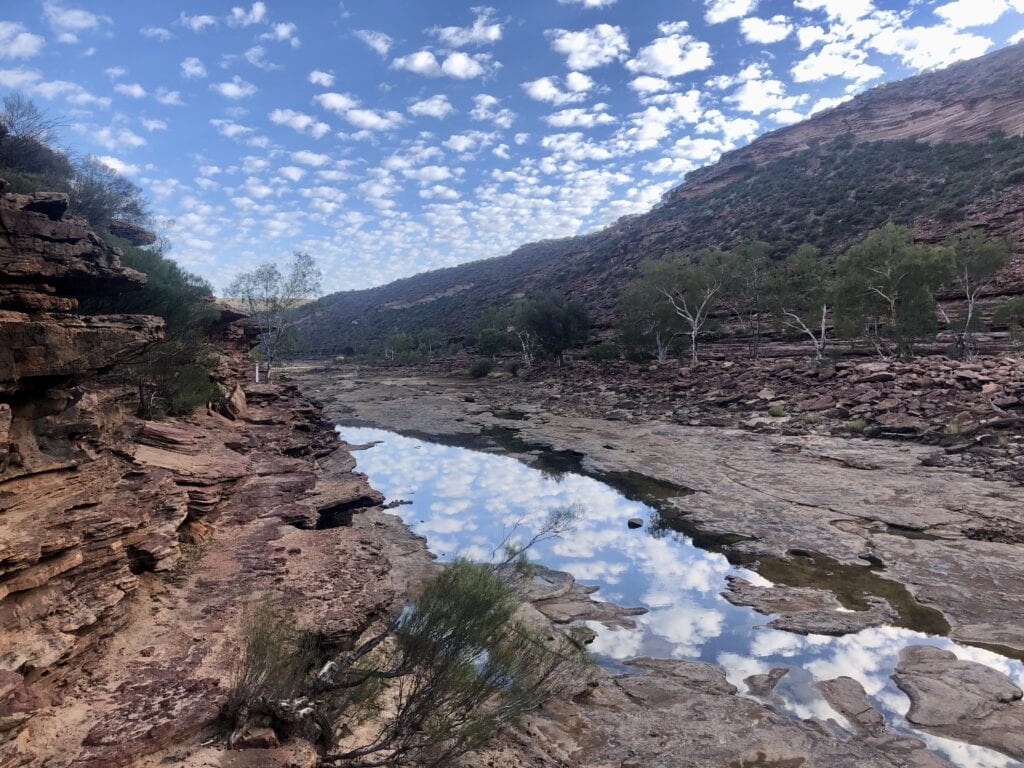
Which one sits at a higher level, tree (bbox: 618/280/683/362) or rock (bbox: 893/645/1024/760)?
tree (bbox: 618/280/683/362)

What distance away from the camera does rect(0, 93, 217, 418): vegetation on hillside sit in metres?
14.6

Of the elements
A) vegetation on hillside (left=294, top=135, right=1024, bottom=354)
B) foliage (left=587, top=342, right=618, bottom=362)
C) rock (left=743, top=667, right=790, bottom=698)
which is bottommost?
rock (left=743, top=667, right=790, bottom=698)

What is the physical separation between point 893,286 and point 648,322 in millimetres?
18580

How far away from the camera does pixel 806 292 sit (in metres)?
36.6

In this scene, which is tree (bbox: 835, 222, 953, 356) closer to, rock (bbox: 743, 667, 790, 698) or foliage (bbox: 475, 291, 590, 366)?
foliage (bbox: 475, 291, 590, 366)

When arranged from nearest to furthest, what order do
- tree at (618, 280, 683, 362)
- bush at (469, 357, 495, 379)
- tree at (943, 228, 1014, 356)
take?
tree at (943, 228, 1014, 356)
tree at (618, 280, 683, 362)
bush at (469, 357, 495, 379)

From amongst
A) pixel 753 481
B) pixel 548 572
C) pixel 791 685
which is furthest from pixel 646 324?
pixel 791 685

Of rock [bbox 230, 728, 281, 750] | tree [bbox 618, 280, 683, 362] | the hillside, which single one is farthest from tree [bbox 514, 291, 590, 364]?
rock [bbox 230, 728, 281, 750]

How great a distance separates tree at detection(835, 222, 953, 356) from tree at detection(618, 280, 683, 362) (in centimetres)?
1260

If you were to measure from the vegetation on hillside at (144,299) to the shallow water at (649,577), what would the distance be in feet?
23.5

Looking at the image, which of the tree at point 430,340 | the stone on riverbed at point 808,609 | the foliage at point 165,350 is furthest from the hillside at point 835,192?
the foliage at point 165,350

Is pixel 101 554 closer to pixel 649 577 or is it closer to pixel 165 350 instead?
pixel 649 577

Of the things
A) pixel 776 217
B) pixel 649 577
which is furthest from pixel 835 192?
→ pixel 649 577

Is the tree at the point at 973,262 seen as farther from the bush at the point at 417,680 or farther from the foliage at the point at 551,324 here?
the bush at the point at 417,680
